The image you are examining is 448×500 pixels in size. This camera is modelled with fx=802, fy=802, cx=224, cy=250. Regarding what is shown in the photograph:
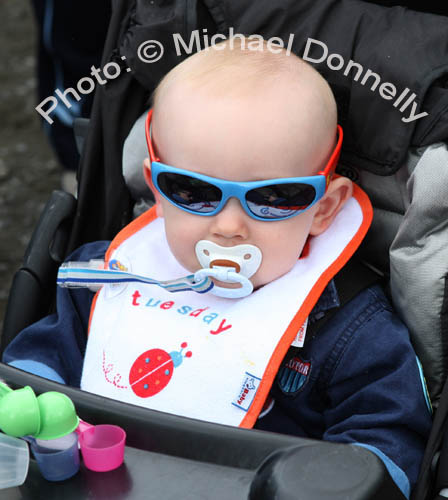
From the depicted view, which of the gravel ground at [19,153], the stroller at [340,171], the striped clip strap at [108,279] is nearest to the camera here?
the stroller at [340,171]

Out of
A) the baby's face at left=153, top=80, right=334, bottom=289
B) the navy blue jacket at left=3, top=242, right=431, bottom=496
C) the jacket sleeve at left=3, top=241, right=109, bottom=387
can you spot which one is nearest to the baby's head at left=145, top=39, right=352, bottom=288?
the baby's face at left=153, top=80, right=334, bottom=289

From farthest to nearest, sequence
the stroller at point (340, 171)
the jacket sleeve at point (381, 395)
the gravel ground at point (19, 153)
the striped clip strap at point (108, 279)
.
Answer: the gravel ground at point (19, 153) < the striped clip strap at point (108, 279) < the jacket sleeve at point (381, 395) < the stroller at point (340, 171)

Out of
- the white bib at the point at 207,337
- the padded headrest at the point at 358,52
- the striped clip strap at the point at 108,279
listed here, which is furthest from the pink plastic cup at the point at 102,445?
the padded headrest at the point at 358,52

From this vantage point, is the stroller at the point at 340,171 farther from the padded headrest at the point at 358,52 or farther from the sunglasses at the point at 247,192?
the sunglasses at the point at 247,192

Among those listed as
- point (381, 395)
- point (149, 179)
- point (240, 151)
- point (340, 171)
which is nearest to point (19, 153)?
point (149, 179)

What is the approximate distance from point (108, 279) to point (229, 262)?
247mm

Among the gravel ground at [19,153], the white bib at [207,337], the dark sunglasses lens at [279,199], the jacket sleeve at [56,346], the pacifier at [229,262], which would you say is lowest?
the gravel ground at [19,153]

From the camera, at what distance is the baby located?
126 cm

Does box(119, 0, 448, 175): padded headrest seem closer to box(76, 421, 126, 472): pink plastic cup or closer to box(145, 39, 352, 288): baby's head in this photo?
box(145, 39, 352, 288): baby's head

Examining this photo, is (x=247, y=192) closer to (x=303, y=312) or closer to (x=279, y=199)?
(x=279, y=199)

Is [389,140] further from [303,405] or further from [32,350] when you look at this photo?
[32,350]

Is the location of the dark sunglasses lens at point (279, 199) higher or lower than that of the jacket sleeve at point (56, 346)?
higher

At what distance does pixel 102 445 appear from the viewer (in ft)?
3.50

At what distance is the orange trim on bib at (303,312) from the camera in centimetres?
129
